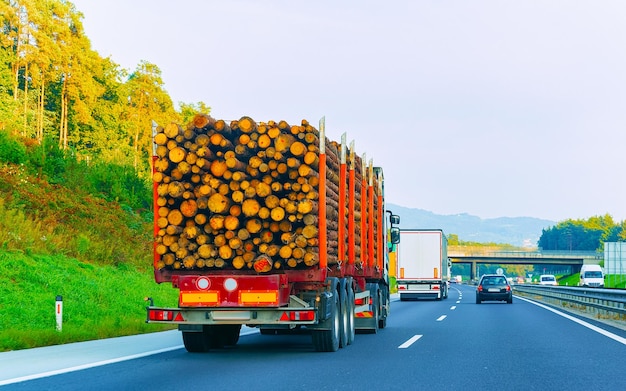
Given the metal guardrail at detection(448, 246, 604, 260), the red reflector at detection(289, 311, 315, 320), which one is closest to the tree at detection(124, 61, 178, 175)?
the red reflector at detection(289, 311, 315, 320)

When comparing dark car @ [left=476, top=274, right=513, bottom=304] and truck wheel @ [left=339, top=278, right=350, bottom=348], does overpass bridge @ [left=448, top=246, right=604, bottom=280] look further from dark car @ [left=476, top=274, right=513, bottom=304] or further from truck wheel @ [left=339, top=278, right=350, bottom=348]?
truck wheel @ [left=339, top=278, right=350, bottom=348]

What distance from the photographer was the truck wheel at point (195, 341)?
13133mm

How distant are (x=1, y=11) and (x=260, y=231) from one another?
4960cm

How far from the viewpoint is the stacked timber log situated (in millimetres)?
12219

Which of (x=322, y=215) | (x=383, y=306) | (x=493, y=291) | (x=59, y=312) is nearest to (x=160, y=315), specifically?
(x=322, y=215)

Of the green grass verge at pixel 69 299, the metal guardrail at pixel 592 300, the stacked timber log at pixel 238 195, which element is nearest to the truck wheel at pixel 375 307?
the green grass verge at pixel 69 299

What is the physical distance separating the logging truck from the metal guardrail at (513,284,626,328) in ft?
38.0

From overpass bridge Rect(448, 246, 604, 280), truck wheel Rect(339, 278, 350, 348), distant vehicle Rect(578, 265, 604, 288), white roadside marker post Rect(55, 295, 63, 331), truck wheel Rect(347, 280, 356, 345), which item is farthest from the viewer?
overpass bridge Rect(448, 246, 604, 280)

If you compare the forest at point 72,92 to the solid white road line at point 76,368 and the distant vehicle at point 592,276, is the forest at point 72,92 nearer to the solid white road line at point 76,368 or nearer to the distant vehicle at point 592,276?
the solid white road line at point 76,368

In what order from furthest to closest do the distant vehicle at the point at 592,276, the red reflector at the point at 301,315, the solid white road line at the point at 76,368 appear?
1. the distant vehicle at the point at 592,276
2. the red reflector at the point at 301,315
3. the solid white road line at the point at 76,368

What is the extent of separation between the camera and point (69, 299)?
19844 mm

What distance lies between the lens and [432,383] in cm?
936

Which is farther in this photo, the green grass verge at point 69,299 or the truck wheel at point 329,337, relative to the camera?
the green grass verge at point 69,299

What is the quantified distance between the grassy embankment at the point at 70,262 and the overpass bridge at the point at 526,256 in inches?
3930
